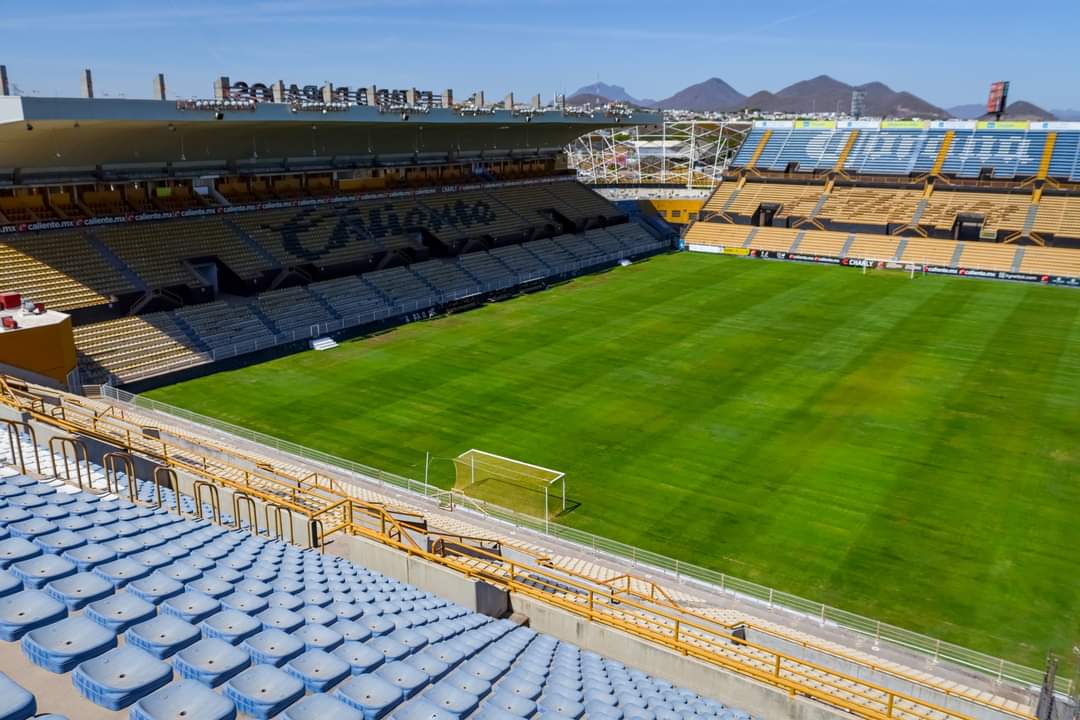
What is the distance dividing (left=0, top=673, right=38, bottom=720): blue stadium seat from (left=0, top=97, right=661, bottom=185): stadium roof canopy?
27681 millimetres

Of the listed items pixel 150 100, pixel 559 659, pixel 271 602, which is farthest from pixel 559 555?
pixel 150 100

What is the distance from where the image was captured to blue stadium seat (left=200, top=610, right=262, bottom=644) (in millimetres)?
8133

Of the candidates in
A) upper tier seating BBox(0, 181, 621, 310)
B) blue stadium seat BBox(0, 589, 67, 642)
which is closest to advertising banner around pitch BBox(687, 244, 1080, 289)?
upper tier seating BBox(0, 181, 621, 310)

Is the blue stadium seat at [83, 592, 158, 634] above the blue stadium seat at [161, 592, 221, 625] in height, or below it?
above

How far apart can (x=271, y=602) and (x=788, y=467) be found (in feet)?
63.3

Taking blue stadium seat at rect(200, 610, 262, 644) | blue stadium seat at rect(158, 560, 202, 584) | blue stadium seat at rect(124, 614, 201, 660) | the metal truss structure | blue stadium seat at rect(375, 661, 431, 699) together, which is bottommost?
blue stadium seat at rect(375, 661, 431, 699)

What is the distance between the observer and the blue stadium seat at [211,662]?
23.5ft

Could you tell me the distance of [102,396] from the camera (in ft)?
91.6

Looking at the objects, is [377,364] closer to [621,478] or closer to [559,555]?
[621,478]

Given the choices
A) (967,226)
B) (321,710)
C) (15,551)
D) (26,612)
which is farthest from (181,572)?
(967,226)

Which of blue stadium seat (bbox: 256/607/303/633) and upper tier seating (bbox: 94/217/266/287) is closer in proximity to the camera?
blue stadium seat (bbox: 256/607/303/633)

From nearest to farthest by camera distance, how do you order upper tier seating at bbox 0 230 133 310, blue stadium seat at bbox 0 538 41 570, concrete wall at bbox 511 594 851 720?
blue stadium seat at bbox 0 538 41 570 < concrete wall at bbox 511 594 851 720 < upper tier seating at bbox 0 230 133 310

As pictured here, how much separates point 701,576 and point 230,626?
43.6 feet

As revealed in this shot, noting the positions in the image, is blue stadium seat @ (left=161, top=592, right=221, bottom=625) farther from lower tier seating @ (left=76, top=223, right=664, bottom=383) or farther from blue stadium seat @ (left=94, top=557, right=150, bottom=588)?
lower tier seating @ (left=76, top=223, right=664, bottom=383)
